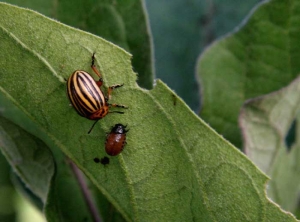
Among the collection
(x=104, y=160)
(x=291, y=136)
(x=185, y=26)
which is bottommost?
(x=291, y=136)

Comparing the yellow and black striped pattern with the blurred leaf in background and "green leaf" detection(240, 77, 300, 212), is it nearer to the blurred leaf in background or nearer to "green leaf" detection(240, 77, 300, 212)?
"green leaf" detection(240, 77, 300, 212)

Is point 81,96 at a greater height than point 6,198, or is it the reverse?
point 81,96

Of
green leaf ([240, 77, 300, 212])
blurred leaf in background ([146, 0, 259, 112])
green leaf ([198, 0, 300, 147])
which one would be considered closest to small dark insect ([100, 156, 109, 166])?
green leaf ([240, 77, 300, 212])

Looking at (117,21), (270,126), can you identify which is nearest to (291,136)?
(270,126)

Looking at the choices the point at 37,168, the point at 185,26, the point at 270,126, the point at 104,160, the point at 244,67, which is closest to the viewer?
the point at 104,160

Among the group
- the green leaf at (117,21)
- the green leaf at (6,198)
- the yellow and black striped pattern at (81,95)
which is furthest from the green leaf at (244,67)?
the green leaf at (6,198)

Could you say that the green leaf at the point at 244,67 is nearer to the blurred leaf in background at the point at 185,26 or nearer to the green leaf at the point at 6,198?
the blurred leaf in background at the point at 185,26

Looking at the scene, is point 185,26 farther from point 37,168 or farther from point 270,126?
point 37,168
